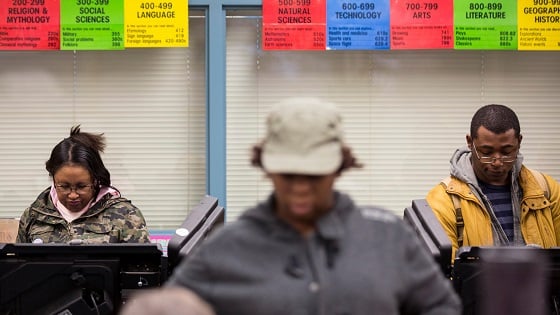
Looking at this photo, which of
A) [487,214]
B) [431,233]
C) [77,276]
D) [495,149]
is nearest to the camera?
[77,276]

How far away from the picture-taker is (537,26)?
5.80 m

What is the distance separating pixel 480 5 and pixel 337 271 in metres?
3.71

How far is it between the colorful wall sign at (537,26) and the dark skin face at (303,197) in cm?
362

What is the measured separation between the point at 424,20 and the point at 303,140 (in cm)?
355

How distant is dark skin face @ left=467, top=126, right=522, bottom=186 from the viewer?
14.4 feet

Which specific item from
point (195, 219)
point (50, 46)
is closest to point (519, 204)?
point (195, 219)

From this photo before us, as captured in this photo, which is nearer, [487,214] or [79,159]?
[487,214]

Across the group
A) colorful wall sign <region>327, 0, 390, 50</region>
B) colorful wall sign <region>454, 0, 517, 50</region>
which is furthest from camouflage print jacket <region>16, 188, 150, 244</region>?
colorful wall sign <region>454, 0, 517, 50</region>

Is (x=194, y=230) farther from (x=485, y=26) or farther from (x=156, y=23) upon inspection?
(x=485, y=26)

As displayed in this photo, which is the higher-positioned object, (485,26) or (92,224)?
(485,26)

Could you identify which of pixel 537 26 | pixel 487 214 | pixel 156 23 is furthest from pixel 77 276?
pixel 537 26

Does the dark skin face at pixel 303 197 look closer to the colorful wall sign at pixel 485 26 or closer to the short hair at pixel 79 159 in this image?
the short hair at pixel 79 159

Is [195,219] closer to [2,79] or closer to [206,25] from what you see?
[206,25]

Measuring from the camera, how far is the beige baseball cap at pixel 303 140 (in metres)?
2.41
